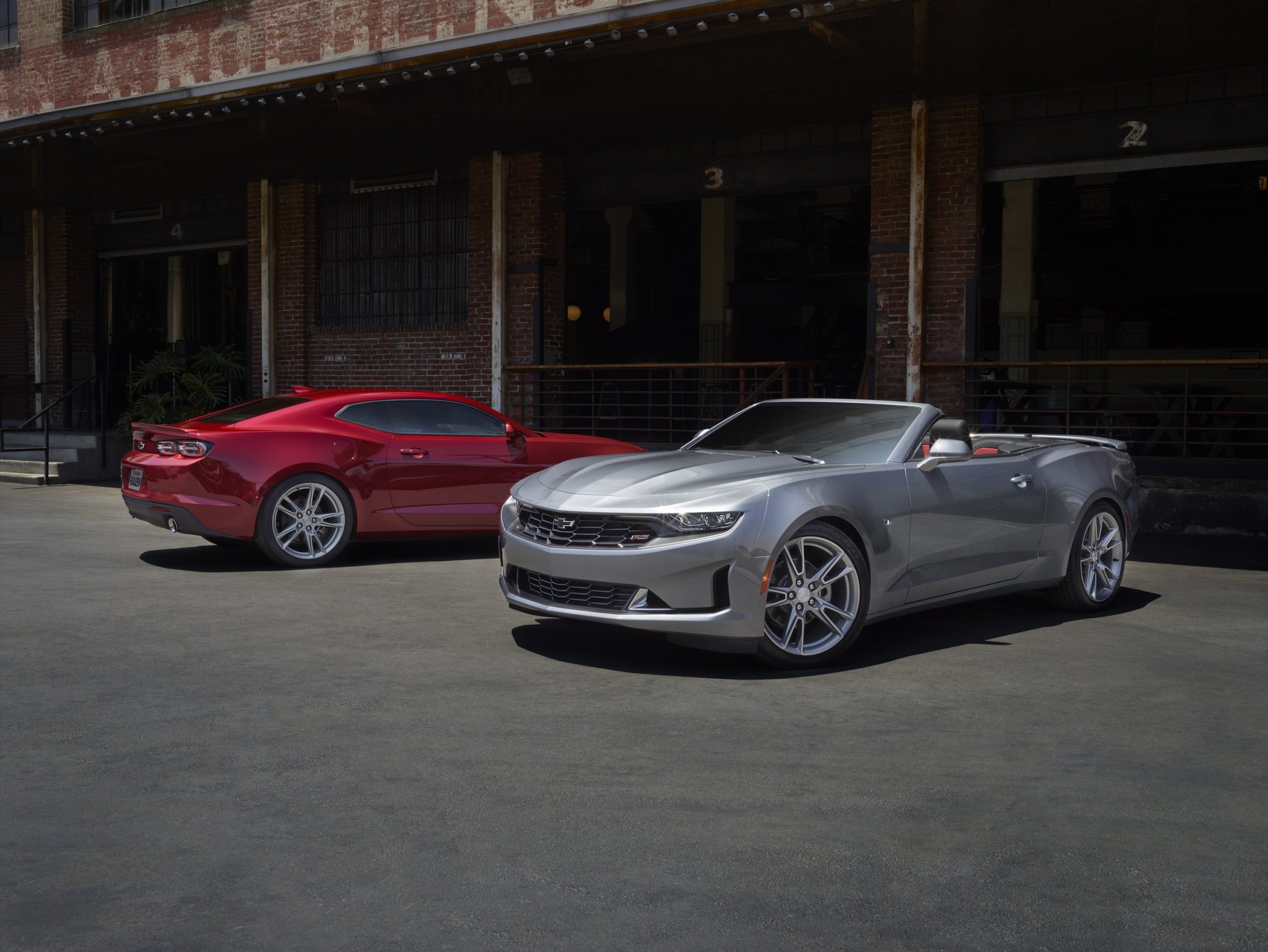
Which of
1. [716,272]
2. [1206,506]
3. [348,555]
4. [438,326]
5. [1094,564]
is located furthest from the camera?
[716,272]

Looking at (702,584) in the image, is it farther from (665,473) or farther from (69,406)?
(69,406)

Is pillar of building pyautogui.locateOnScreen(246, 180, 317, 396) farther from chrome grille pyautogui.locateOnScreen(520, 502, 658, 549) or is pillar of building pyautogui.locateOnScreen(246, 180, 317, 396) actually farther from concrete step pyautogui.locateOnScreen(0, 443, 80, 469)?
chrome grille pyautogui.locateOnScreen(520, 502, 658, 549)

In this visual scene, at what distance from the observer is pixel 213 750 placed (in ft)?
14.9

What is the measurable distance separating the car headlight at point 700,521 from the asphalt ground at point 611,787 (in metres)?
0.70

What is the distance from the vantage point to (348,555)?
10.5 meters

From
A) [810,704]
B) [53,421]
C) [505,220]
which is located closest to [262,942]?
[810,704]

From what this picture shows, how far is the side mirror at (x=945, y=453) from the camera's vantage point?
21.9ft

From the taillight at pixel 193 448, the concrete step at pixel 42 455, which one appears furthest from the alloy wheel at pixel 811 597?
the concrete step at pixel 42 455

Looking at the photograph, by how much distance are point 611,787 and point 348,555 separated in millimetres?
6733

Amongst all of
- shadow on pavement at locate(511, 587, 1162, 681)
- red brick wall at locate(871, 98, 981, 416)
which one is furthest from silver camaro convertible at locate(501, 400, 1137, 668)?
red brick wall at locate(871, 98, 981, 416)

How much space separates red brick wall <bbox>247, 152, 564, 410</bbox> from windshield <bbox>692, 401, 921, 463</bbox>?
1008 cm

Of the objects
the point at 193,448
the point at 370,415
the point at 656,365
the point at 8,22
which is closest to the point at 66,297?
the point at 8,22

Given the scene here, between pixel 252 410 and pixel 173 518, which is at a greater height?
pixel 252 410

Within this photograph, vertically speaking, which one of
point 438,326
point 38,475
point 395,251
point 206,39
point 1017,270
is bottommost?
point 38,475
